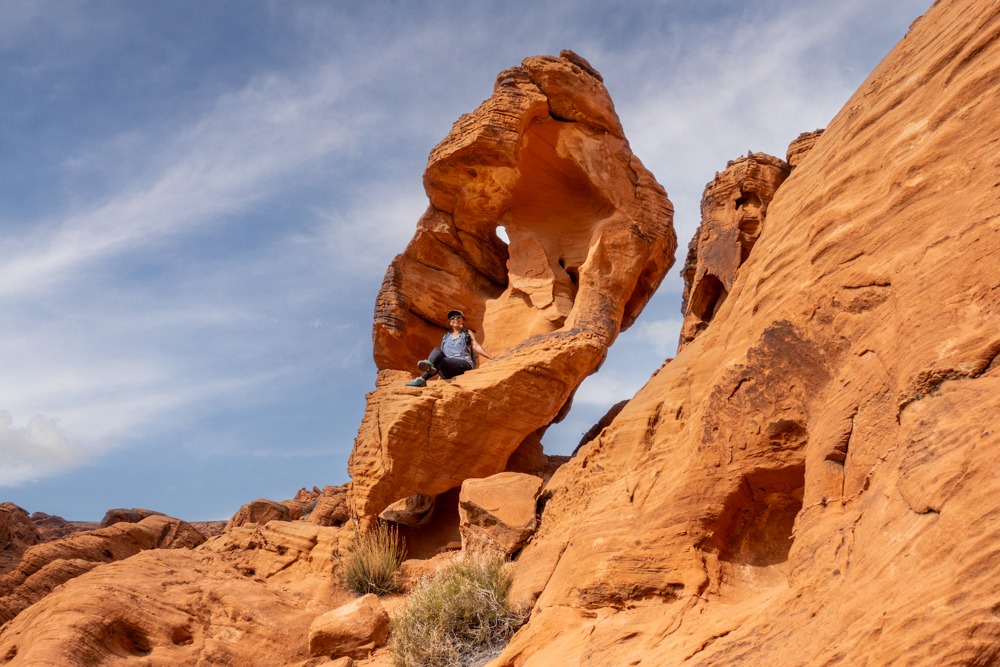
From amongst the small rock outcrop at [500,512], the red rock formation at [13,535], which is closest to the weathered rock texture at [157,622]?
the small rock outcrop at [500,512]

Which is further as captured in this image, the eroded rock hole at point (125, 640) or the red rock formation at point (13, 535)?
the red rock formation at point (13, 535)

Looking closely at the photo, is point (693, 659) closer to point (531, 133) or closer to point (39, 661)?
point (39, 661)

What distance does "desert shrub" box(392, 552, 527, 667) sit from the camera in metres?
8.07

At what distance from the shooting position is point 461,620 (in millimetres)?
8367

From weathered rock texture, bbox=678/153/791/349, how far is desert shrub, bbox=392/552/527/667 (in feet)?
16.0

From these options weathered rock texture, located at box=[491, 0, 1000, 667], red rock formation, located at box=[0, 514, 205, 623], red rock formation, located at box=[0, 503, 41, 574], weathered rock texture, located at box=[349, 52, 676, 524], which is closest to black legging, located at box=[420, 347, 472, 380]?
weathered rock texture, located at box=[349, 52, 676, 524]

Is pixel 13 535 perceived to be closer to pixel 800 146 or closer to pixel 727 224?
pixel 727 224

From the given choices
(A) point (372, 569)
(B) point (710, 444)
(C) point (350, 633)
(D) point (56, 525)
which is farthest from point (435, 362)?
(D) point (56, 525)

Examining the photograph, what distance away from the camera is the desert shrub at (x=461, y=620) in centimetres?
807

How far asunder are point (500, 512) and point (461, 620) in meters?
1.68

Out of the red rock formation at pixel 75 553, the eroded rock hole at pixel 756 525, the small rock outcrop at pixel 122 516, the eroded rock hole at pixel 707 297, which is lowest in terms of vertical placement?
the eroded rock hole at pixel 756 525

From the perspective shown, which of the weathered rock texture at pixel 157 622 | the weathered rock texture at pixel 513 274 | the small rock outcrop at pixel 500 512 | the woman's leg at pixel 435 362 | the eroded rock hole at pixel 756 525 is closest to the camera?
the eroded rock hole at pixel 756 525

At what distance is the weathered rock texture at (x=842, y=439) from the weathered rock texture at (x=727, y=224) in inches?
174

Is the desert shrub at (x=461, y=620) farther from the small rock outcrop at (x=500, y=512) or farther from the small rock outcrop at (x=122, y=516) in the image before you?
the small rock outcrop at (x=122, y=516)
